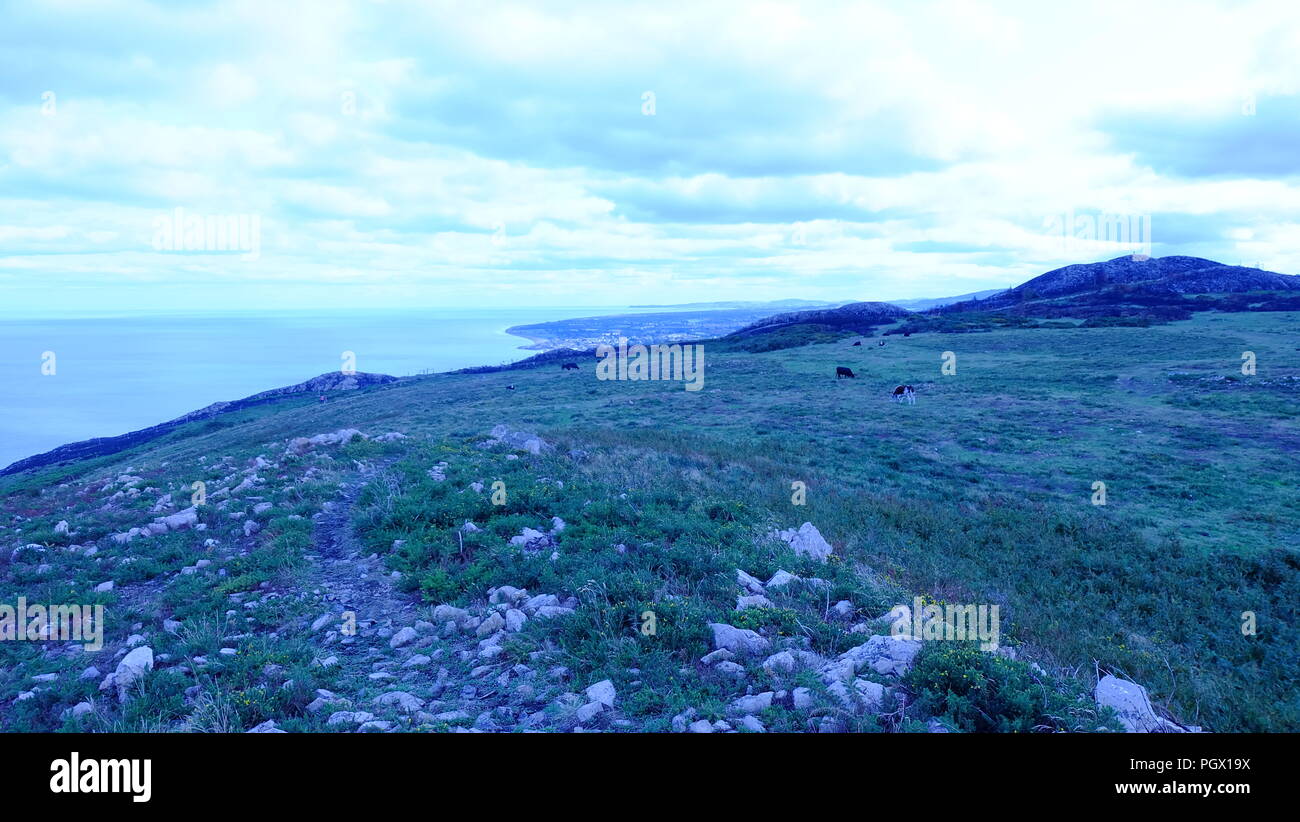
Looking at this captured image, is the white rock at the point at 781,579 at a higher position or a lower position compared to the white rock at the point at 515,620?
higher

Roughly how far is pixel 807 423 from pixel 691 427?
478 cm

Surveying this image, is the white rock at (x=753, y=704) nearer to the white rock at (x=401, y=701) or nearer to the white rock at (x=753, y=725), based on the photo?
the white rock at (x=753, y=725)

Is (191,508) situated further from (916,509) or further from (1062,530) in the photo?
(1062,530)

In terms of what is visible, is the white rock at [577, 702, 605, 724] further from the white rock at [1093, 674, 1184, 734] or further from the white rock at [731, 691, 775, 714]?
the white rock at [1093, 674, 1184, 734]

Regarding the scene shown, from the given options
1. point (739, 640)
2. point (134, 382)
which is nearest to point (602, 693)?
point (739, 640)

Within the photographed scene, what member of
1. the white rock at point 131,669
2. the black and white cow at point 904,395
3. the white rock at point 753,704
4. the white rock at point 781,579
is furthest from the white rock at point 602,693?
the black and white cow at point 904,395

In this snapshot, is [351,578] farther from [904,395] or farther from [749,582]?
[904,395]

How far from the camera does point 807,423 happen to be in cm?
2573

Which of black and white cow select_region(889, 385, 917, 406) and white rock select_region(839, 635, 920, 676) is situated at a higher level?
black and white cow select_region(889, 385, 917, 406)

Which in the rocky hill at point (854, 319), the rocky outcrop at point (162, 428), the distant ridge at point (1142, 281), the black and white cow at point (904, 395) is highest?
the distant ridge at point (1142, 281)

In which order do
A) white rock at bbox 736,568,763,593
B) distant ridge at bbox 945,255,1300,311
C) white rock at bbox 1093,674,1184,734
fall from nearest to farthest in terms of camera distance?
white rock at bbox 1093,674,1184,734
white rock at bbox 736,568,763,593
distant ridge at bbox 945,255,1300,311

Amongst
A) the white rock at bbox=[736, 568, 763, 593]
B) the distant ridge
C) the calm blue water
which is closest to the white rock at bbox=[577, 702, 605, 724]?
the white rock at bbox=[736, 568, 763, 593]

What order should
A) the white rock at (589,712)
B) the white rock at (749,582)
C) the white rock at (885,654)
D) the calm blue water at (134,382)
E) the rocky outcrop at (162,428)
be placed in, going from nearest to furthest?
the white rock at (589,712) → the white rock at (885,654) → the white rock at (749,582) → the rocky outcrop at (162,428) → the calm blue water at (134,382)
